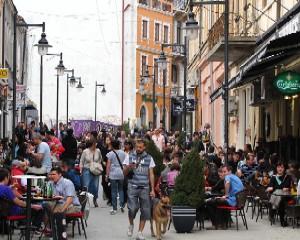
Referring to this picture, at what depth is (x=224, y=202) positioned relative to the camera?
18391 mm

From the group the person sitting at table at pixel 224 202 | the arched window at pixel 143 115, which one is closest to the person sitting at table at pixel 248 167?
the person sitting at table at pixel 224 202

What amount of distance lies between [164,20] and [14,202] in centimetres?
7570

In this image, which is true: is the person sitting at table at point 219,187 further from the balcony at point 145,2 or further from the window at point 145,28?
the window at point 145,28

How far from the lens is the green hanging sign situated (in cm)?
2348

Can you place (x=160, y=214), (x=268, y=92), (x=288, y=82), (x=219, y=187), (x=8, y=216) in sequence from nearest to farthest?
(x=8, y=216) < (x=160, y=214) < (x=219, y=187) < (x=288, y=82) < (x=268, y=92)

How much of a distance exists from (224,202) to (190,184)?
1060 mm

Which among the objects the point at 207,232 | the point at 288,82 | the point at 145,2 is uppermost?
the point at 145,2

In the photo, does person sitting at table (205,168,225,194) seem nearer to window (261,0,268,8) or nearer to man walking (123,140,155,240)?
man walking (123,140,155,240)

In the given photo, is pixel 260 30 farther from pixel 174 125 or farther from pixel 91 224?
pixel 174 125

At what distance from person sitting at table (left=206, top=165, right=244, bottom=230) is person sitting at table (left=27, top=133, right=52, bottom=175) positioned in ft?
13.4

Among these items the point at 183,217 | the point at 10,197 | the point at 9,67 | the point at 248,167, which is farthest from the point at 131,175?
the point at 9,67

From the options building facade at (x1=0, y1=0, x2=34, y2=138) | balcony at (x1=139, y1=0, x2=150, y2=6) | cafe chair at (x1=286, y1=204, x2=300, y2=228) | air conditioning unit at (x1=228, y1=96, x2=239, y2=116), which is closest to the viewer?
cafe chair at (x1=286, y1=204, x2=300, y2=228)

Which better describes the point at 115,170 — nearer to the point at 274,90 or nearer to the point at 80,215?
the point at 80,215

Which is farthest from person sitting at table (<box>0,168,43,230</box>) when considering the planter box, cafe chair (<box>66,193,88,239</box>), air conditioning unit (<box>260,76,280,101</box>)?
air conditioning unit (<box>260,76,280,101</box>)
